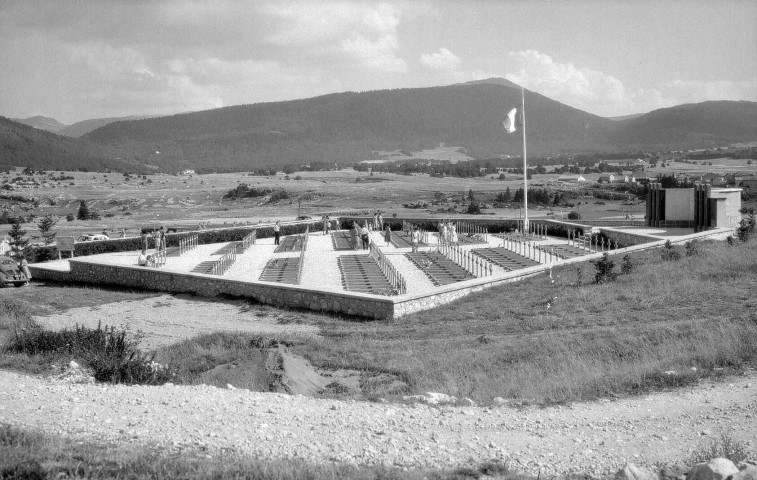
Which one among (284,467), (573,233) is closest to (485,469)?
(284,467)

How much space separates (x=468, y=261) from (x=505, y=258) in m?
1.38

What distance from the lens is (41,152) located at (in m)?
115

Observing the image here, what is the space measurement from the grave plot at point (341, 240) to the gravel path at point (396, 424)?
2183cm

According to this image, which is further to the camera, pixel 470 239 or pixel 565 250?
pixel 470 239

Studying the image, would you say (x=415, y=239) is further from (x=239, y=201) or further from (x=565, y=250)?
(x=239, y=201)

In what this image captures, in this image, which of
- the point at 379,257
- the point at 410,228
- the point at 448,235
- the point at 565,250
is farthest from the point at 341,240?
the point at 565,250

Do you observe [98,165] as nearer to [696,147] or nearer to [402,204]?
[402,204]

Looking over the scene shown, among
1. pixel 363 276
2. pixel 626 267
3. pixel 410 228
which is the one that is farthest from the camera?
pixel 410 228

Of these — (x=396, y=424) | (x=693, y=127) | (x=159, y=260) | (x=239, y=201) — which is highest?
(x=693, y=127)

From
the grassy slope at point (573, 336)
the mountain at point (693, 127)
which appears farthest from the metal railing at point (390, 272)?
the mountain at point (693, 127)

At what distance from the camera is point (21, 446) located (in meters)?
6.01

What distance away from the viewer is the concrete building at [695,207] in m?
27.1

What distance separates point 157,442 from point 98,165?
4771 inches

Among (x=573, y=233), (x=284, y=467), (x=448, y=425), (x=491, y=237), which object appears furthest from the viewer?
(x=491, y=237)
